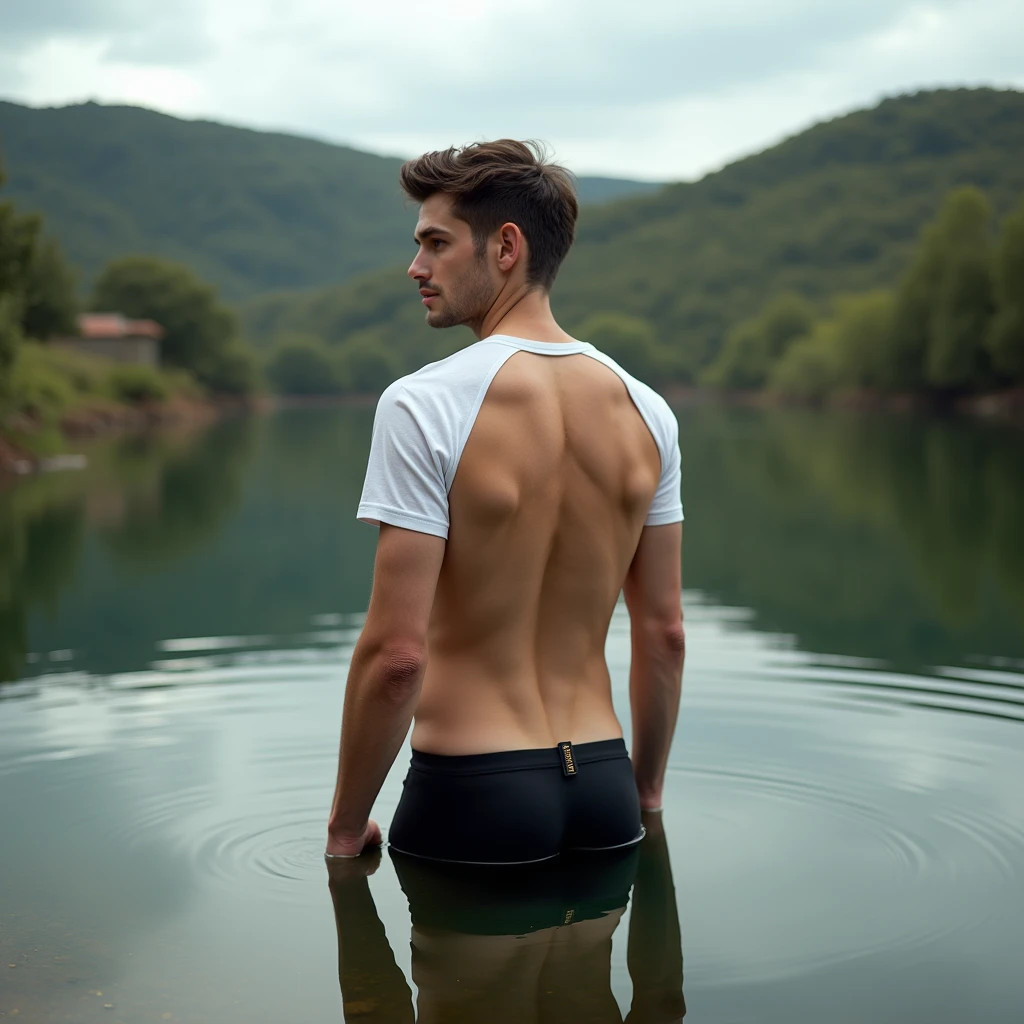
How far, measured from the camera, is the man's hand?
374cm

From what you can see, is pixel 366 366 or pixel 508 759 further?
pixel 366 366

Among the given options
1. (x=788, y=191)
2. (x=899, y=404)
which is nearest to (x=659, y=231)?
(x=788, y=191)

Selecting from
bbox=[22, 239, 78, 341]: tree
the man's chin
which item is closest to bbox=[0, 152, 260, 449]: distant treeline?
bbox=[22, 239, 78, 341]: tree

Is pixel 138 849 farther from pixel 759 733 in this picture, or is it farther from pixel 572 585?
pixel 759 733

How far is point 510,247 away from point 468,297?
17 centimetres

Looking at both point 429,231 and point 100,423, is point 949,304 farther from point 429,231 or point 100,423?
point 429,231

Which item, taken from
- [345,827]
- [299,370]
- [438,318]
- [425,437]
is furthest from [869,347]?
[425,437]

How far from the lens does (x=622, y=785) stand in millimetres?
3668

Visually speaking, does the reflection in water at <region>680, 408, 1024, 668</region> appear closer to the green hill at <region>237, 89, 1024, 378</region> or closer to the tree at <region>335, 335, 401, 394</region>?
the tree at <region>335, 335, 401, 394</region>

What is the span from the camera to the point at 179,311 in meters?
83.1

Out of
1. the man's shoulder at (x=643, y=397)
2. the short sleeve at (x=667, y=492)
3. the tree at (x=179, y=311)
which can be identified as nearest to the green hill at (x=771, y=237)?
the tree at (x=179, y=311)

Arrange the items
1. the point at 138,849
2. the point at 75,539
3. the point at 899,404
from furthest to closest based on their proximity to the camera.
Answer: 1. the point at 899,404
2. the point at 75,539
3. the point at 138,849

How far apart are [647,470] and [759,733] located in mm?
2170

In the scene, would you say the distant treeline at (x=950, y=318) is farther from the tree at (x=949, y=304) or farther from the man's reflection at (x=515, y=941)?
the man's reflection at (x=515, y=941)
